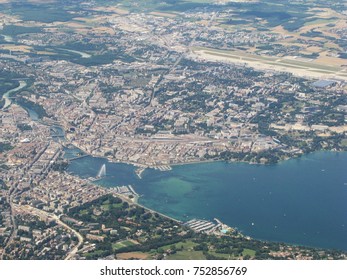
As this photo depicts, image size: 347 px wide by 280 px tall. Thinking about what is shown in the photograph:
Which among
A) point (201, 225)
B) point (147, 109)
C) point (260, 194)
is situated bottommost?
point (147, 109)

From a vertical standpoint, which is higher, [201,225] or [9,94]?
[201,225]

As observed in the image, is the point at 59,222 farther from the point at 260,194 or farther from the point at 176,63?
the point at 176,63

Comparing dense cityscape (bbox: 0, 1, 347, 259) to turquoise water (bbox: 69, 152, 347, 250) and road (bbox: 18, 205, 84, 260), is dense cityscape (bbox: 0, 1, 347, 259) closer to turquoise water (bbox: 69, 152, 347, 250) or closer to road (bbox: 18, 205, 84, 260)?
road (bbox: 18, 205, 84, 260)

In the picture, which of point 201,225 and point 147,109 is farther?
point 147,109

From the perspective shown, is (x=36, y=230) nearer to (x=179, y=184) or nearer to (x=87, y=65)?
(x=179, y=184)

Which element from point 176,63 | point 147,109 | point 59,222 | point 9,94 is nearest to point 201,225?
point 59,222

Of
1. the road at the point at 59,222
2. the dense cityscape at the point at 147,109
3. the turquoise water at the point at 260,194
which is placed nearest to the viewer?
the road at the point at 59,222

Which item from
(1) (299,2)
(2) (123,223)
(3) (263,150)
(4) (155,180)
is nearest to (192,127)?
(3) (263,150)

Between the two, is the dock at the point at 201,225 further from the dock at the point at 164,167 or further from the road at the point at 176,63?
the road at the point at 176,63

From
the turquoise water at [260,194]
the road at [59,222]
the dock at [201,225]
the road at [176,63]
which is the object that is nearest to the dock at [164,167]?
the turquoise water at [260,194]
